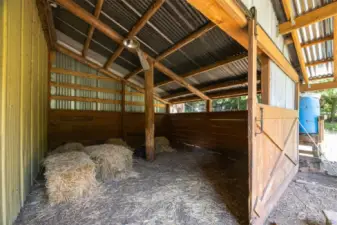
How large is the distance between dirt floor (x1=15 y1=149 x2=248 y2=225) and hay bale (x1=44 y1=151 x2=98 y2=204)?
0.14 metres

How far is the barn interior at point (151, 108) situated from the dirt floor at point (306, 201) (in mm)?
158

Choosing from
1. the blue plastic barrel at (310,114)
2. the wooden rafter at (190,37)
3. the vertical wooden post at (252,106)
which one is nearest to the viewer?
the vertical wooden post at (252,106)

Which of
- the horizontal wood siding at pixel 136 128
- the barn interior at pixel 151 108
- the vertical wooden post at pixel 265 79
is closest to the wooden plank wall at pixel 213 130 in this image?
the barn interior at pixel 151 108

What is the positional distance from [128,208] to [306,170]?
174 inches

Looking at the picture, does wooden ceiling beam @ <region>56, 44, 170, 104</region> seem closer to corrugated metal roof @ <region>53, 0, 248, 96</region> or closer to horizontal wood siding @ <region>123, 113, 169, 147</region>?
corrugated metal roof @ <region>53, 0, 248, 96</region>

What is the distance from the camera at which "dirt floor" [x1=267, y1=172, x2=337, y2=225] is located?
6.81ft

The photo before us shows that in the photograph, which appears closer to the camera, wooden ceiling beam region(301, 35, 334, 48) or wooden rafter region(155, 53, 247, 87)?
wooden ceiling beam region(301, 35, 334, 48)

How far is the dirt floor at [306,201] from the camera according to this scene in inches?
81.7

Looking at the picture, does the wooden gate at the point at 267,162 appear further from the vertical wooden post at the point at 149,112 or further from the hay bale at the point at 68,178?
the vertical wooden post at the point at 149,112

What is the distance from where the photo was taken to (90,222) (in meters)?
1.87

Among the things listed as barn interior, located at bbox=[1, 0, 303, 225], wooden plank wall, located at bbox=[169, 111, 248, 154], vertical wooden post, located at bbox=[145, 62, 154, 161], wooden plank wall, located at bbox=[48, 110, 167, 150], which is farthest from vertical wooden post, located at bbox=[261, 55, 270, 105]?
wooden plank wall, located at bbox=[48, 110, 167, 150]

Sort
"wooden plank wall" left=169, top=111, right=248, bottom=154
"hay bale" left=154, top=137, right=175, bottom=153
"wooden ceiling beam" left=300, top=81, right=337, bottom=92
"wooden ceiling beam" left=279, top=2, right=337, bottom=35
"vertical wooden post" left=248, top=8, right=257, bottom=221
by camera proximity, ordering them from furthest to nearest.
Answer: "hay bale" left=154, top=137, right=175, bottom=153, "wooden plank wall" left=169, top=111, right=248, bottom=154, "wooden ceiling beam" left=300, top=81, right=337, bottom=92, "wooden ceiling beam" left=279, top=2, right=337, bottom=35, "vertical wooden post" left=248, top=8, right=257, bottom=221


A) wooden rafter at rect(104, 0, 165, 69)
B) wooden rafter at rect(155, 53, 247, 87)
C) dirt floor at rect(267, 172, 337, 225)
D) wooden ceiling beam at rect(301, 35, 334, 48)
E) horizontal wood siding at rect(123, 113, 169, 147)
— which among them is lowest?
dirt floor at rect(267, 172, 337, 225)

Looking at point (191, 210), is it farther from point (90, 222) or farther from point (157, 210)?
point (90, 222)
